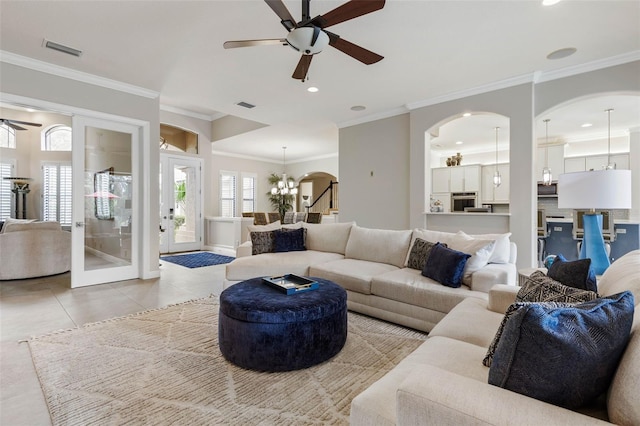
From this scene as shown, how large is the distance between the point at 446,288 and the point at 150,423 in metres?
2.33

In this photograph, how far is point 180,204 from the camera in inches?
317

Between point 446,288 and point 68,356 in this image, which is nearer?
point 68,356

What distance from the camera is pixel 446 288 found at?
271 centimetres

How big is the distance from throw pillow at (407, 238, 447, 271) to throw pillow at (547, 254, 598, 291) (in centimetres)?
138

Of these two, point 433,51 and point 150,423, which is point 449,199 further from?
point 150,423

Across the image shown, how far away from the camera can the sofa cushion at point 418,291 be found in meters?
2.60

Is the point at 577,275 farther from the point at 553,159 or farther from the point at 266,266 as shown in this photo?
the point at 553,159

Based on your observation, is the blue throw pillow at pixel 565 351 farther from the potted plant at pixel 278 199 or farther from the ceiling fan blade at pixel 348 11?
the potted plant at pixel 278 199

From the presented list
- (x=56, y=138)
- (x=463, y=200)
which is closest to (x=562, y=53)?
(x=463, y=200)

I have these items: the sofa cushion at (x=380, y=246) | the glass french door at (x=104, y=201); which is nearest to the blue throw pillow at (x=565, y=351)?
the sofa cushion at (x=380, y=246)

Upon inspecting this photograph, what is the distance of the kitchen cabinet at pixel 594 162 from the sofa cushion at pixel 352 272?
681 cm

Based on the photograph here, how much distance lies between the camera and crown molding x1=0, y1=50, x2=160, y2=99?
3700 mm

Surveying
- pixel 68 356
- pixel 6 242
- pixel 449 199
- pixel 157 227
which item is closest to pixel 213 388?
pixel 68 356

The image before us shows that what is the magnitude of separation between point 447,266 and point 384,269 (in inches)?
30.9
